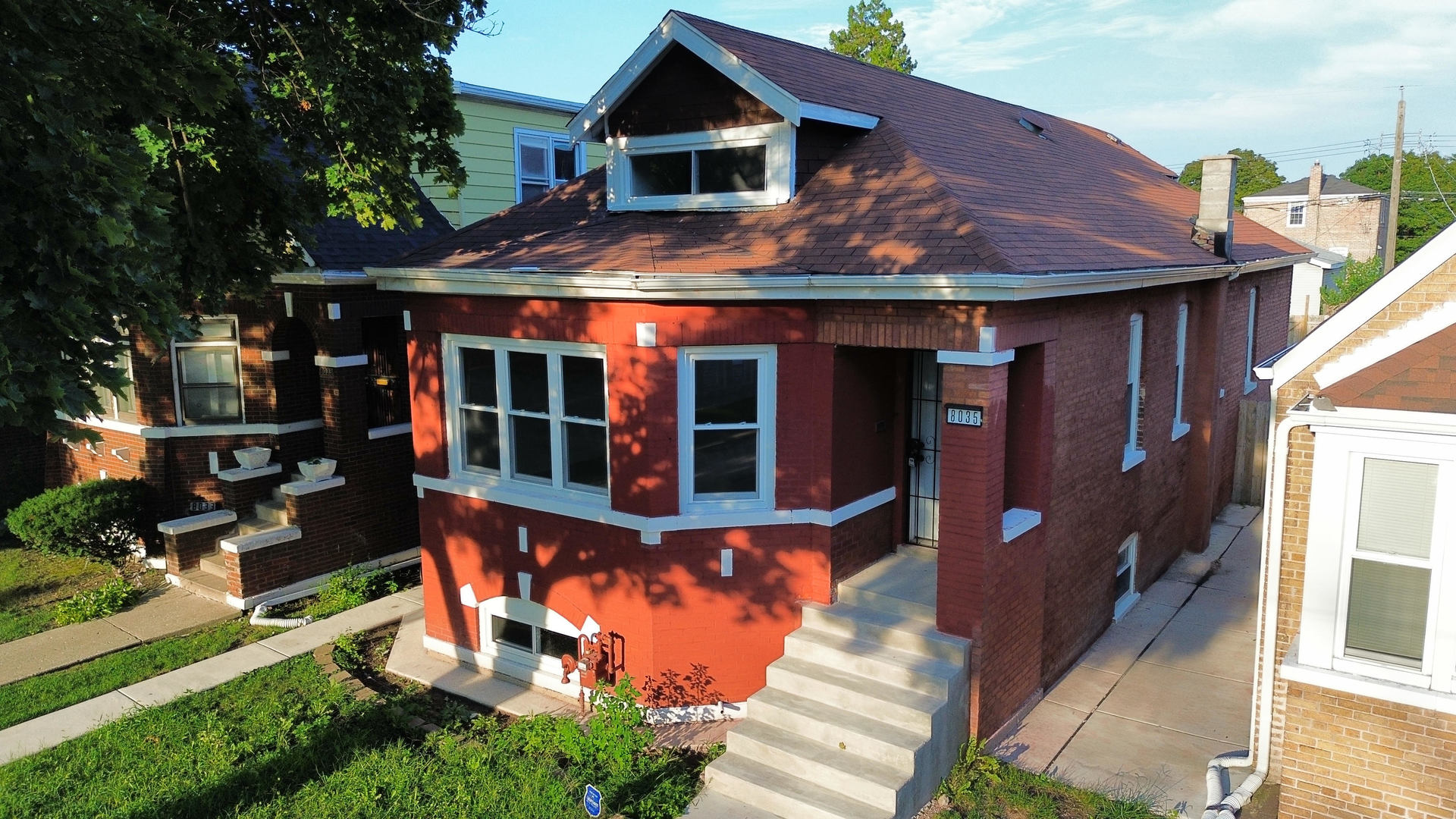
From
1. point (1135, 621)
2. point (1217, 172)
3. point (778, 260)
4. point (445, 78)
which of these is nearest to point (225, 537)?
point (445, 78)

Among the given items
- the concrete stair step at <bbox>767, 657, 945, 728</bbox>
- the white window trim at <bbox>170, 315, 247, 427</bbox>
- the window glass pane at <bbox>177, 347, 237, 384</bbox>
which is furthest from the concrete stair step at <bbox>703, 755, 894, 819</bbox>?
the window glass pane at <bbox>177, 347, 237, 384</bbox>

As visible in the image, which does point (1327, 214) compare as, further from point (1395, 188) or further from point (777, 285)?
point (777, 285)

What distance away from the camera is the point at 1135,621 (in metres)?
11.0

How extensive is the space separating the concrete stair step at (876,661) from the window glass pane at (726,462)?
144cm

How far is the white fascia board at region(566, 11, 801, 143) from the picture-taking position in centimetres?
928

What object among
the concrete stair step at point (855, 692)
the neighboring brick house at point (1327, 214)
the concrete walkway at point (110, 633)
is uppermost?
the neighboring brick house at point (1327, 214)

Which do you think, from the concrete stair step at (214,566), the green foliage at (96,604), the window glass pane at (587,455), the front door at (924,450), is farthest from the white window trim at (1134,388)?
the green foliage at (96,604)

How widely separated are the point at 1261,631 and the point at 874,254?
13.7 feet

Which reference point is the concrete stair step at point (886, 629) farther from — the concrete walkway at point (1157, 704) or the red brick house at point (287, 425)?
the red brick house at point (287, 425)

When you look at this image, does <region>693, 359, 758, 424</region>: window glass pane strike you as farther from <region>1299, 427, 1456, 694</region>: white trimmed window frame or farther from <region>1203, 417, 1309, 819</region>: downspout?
<region>1299, 427, 1456, 694</region>: white trimmed window frame

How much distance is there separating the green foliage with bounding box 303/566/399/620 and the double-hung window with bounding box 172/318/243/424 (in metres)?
2.79

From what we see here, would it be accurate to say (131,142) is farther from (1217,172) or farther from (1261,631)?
(1217,172)

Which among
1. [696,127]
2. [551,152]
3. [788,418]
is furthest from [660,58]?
[551,152]

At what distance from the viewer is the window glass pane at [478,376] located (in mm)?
9781
